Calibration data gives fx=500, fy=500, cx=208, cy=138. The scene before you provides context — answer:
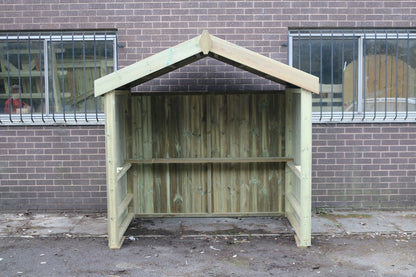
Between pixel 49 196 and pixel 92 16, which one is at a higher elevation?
pixel 92 16

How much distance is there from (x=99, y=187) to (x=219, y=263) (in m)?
2.80

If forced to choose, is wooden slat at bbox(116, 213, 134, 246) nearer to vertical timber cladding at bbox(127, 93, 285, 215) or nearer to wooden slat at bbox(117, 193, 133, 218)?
wooden slat at bbox(117, 193, 133, 218)

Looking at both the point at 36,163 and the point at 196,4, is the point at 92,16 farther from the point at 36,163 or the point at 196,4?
the point at 36,163

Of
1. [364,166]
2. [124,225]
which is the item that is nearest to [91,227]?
[124,225]

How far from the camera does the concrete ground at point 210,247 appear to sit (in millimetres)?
5254

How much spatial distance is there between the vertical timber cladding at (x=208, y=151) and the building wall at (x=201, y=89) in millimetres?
379

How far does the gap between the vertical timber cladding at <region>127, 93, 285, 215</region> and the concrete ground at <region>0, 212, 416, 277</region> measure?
27 centimetres

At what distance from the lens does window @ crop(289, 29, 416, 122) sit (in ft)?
24.4

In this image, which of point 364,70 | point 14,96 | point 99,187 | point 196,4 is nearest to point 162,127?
point 99,187

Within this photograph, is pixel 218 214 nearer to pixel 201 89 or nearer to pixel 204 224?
pixel 204 224

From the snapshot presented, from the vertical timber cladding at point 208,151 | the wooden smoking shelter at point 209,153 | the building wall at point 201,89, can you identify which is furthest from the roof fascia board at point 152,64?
the building wall at point 201,89

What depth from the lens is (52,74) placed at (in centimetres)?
750

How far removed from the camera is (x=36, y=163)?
7504mm

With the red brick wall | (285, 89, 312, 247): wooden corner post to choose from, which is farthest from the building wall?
(285, 89, 312, 247): wooden corner post
